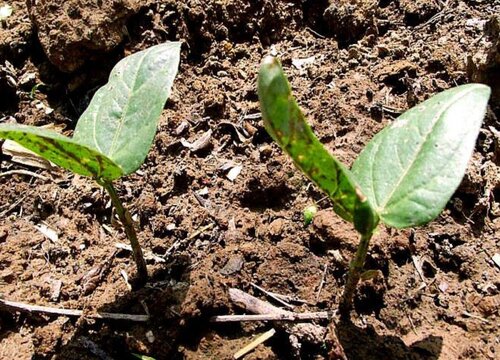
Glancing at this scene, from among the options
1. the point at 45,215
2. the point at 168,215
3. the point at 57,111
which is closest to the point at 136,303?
the point at 168,215

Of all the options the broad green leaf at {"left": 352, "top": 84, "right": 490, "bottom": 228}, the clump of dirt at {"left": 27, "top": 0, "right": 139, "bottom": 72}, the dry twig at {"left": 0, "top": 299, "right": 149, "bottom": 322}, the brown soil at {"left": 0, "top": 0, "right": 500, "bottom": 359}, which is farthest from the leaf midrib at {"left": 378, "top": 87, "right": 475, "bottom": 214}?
the clump of dirt at {"left": 27, "top": 0, "right": 139, "bottom": 72}

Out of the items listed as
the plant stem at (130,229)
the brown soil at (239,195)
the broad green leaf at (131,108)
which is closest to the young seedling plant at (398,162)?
the brown soil at (239,195)

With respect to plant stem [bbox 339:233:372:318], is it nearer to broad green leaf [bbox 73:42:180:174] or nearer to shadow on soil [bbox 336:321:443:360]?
shadow on soil [bbox 336:321:443:360]

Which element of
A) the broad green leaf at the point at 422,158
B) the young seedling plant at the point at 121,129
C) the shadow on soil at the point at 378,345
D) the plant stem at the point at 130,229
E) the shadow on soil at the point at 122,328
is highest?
the young seedling plant at the point at 121,129

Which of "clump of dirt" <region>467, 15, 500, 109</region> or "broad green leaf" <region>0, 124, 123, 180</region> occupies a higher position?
"broad green leaf" <region>0, 124, 123, 180</region>

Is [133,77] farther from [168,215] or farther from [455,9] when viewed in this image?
[455,9]

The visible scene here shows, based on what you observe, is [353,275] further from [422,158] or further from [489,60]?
[489,60]

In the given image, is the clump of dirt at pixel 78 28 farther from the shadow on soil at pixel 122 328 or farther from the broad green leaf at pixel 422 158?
the broad green leaf at pixel 422 158
